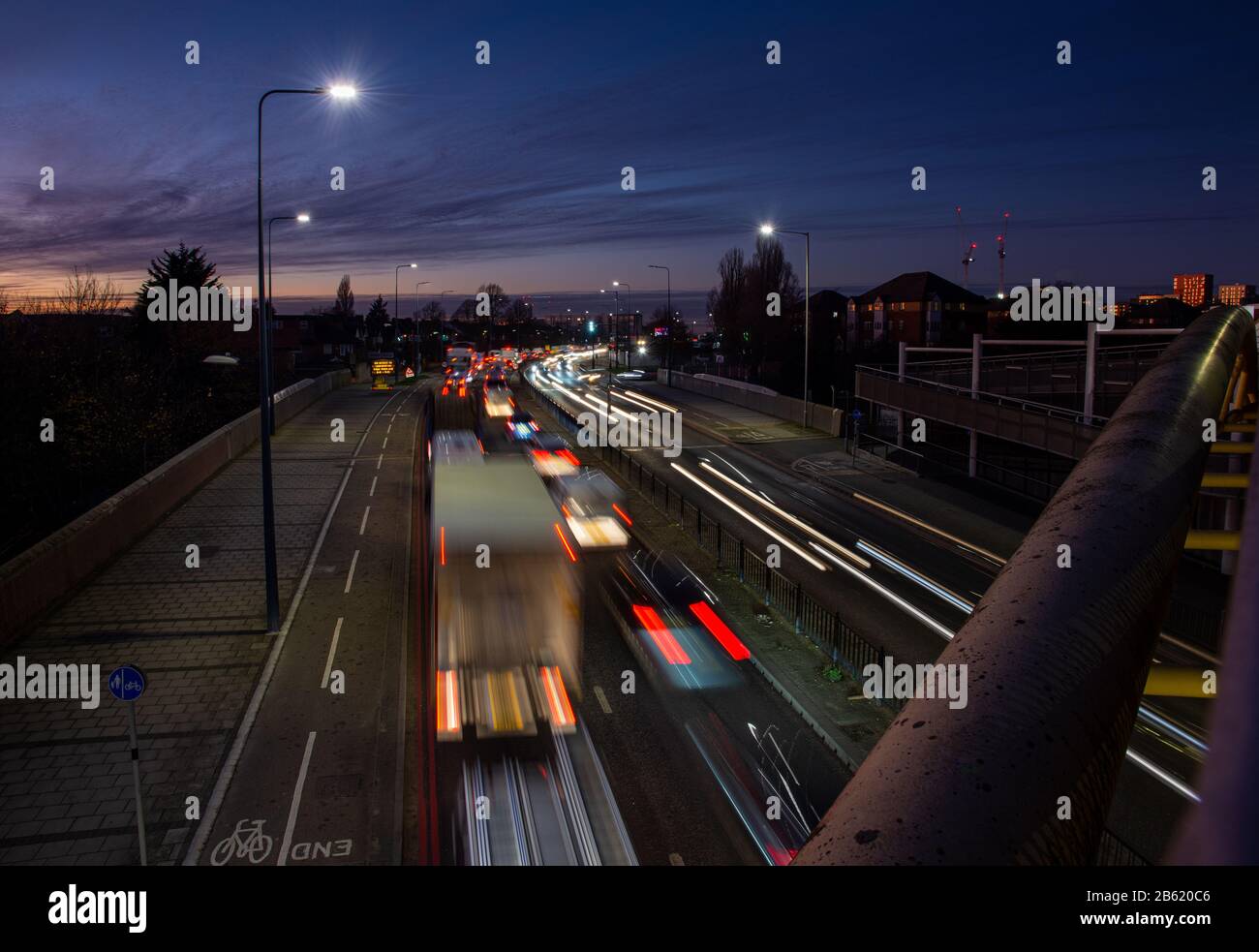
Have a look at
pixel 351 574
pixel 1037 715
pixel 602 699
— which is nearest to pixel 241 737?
pixel 602 699

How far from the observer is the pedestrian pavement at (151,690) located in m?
10.3

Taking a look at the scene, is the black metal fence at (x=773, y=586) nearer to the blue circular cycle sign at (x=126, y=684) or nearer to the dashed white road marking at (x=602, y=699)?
the dashed white road marking at (x=602, y=699)

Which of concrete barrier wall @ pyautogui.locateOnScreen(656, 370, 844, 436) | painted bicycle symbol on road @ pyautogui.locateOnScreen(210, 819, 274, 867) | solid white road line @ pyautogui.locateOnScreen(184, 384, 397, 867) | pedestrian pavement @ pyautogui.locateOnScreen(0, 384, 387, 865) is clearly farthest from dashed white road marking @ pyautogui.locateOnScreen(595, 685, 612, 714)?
concrete barrier wall @ pyautogui.locateOnScreen(656, 370, 844, 436)

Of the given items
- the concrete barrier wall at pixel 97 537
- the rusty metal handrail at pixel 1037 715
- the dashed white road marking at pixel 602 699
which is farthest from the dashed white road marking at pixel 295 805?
the rusty metal handrail at pixel 1037 715

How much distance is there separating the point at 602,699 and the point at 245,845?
571 centimetres

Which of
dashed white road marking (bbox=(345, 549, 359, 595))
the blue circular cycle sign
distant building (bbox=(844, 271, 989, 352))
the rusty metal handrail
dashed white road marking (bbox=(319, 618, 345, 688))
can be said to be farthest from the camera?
distant building (bbox=(844, 271, 989, 352))

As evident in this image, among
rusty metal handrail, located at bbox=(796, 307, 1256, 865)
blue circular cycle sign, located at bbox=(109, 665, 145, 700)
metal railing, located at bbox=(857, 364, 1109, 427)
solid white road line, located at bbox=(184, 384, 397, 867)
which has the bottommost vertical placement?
solid white road line, located at bbox=(184, 384, 397, 867)

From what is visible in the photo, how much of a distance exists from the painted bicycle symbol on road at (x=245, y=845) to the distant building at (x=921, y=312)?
84478 mm

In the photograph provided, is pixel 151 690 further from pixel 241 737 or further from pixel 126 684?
pixel 126 684

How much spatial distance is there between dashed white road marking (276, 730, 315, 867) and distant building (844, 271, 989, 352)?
271 ft

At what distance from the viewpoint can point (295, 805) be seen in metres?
10.9

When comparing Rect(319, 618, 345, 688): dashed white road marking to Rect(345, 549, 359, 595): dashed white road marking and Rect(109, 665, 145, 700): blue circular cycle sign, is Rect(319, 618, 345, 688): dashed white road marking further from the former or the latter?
Rect(109, 665, 145, 700): blue circular cycle sign

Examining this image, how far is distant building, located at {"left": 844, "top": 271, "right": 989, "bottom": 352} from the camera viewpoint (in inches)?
3521
